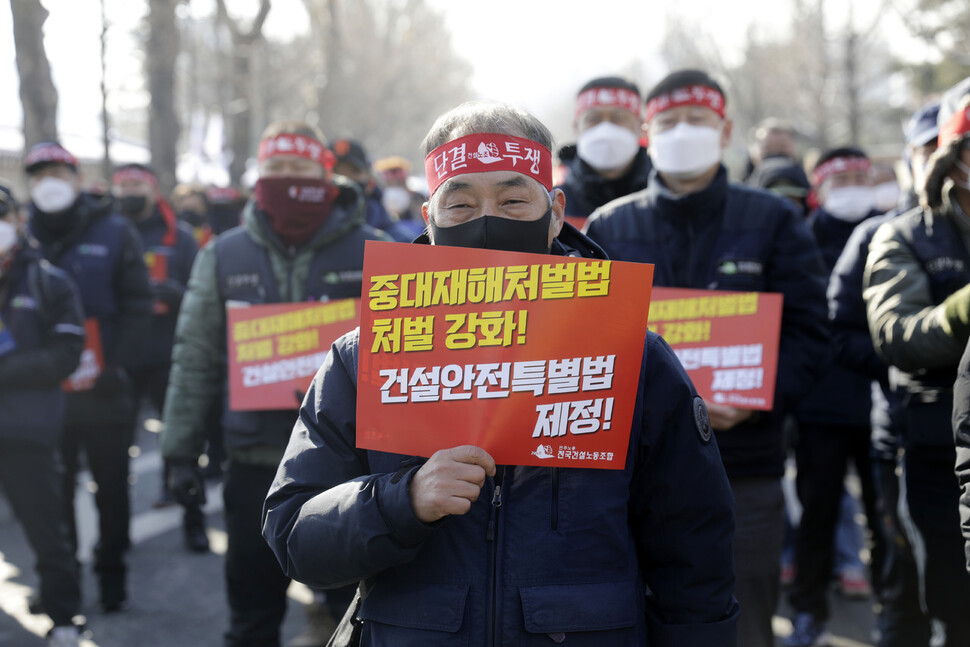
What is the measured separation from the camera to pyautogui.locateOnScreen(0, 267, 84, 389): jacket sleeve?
4.37m

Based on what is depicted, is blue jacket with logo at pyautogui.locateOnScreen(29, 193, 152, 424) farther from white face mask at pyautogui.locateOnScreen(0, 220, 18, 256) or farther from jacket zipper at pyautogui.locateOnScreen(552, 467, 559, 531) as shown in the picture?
jacket zipper at pyautogui.locateOnScreen(552, 467, 559, 531)

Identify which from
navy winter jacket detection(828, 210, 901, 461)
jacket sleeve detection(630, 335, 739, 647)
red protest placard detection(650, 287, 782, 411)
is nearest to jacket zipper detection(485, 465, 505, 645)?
jacket sleeve detection(630, 335, 739, 647)

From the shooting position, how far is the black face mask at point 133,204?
7879mm

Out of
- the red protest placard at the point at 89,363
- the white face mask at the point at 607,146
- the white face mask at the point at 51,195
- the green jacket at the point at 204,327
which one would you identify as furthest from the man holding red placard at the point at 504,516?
the white face mask at the point at 51,195

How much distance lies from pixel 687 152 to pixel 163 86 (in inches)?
496

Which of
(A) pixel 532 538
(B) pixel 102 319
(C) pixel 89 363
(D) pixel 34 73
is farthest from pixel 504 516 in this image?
(D) pixel 34 73

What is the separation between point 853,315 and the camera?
3770mm

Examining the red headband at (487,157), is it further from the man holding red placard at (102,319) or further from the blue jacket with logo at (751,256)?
the man holding red placard at (102,319)

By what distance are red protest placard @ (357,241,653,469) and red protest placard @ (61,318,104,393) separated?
152 inches

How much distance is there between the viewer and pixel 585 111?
181 inches

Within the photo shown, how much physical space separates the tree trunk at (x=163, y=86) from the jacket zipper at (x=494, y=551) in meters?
11.9

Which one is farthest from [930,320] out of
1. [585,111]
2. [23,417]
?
[23,417]

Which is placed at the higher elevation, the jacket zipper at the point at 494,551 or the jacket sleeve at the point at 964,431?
the jacket sleeve at the point at 964,431

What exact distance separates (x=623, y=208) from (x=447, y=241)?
66.8 inches
